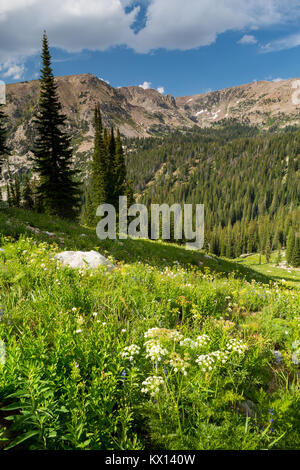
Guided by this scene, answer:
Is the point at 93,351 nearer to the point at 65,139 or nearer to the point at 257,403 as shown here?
the point at 257,403

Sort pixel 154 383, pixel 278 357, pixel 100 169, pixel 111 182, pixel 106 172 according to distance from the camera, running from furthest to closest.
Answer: pixel 111 182 → pixel 106 172 → pixel 100 169 → pixel 278 357 → pixel 154 383

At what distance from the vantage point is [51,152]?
28.3 m

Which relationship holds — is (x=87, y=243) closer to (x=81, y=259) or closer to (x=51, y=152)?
(x=81, y=259)

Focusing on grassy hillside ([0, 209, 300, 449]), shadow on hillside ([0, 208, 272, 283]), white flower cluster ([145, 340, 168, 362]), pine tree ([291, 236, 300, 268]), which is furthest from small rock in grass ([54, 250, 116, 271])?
pine tree ([291, 236, 300, 268])

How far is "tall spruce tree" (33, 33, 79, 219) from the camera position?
27.3 meters

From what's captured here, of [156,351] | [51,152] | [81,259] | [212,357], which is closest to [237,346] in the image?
[212,357]

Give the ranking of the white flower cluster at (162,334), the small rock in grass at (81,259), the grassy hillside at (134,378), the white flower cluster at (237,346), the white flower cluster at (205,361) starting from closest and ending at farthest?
the grassy hillside at (134,378) → the white flower cluster at (205,361) → the white flower cluster at (237,346) → the white flower cluster at (162,334) → the small rock in grass at (81,259)

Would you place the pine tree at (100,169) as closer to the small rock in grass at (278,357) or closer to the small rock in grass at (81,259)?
the small rock in grass at (81,259)

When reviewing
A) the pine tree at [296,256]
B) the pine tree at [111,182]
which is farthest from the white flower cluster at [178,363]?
the pine tree at [296,256]

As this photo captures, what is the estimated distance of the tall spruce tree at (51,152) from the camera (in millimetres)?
27344

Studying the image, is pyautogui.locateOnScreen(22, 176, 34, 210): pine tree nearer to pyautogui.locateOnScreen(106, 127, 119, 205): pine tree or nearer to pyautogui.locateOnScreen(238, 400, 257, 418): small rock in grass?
pyautogui.locateOnScreen(106, 127, 119, 205): pine tree
